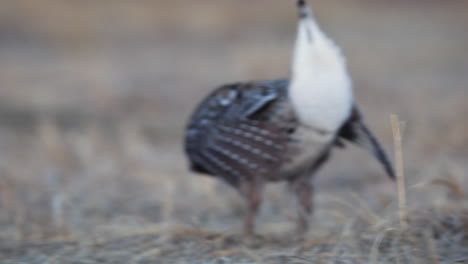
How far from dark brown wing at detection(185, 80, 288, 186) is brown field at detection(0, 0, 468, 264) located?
32 cm

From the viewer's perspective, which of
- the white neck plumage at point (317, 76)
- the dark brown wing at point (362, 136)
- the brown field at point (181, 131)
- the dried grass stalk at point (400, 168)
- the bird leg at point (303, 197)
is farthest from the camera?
the bird leg at point (303, 197)

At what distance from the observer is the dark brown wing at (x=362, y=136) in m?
3.65

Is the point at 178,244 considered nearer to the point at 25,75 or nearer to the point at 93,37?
the point at 25,75

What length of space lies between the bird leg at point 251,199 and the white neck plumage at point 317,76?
507 millimetres

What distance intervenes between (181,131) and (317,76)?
13.2 ft

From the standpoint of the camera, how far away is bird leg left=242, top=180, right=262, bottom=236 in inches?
146

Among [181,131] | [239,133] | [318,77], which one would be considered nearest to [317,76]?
[318,77]

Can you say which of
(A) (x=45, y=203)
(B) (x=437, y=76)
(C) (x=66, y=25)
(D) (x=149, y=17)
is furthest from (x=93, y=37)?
(A) (x=45, y=203)

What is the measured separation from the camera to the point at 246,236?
375 cm

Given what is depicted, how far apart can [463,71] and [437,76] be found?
0.48 meters

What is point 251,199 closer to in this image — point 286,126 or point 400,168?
point 286,126

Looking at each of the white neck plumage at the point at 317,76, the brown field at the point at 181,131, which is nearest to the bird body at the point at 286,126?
the white neck plumage at the point at 317,76

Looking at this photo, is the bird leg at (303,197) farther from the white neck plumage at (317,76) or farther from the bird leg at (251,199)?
the white neck plumage at (317,76)

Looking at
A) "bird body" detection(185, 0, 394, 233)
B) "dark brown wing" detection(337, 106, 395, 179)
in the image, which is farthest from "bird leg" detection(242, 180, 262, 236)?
"dark brown wing" detection(337, 106, 395, 179)
